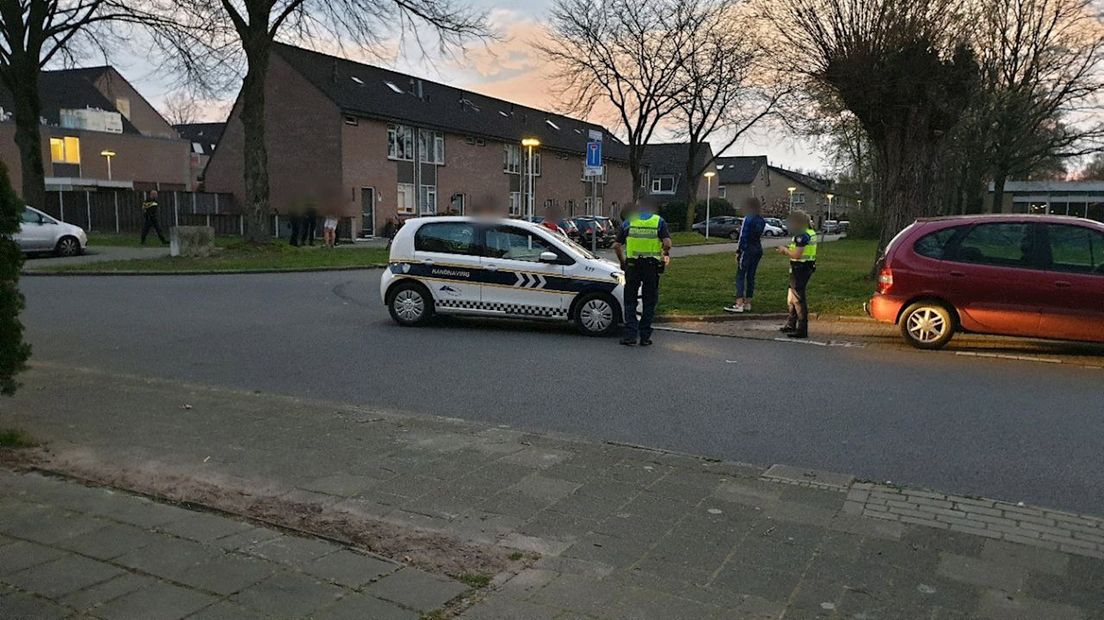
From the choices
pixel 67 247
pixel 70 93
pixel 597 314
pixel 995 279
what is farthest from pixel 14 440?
pixel 70 93

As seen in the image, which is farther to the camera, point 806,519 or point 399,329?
point 399,329

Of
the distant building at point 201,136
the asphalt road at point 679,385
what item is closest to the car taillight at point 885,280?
the asphalt road at point 679,385

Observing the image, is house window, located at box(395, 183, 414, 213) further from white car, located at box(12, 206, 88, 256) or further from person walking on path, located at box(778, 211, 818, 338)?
person walking on path, located at box(778, 211, 818, 338)

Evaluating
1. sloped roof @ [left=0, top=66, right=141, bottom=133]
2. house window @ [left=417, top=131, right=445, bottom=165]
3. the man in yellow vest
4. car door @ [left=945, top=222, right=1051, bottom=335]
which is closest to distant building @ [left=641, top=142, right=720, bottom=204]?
house window @ [left=417, top=131, right=445, bottom=165]

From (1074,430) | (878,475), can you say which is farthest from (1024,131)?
(878,475)

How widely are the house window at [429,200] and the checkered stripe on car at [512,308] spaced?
3180 centimetres

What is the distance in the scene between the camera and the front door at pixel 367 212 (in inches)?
1507

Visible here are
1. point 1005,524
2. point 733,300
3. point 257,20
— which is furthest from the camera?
point 257,20

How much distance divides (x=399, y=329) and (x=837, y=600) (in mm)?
8639

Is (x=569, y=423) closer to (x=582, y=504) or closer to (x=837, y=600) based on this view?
(x=582, y=504)

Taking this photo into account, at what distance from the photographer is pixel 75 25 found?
25.4 meters

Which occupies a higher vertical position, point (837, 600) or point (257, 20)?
point (257, 20)

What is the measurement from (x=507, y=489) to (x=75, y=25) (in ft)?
89.4

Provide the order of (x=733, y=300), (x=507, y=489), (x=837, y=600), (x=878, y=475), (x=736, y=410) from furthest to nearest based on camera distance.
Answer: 1. (x=733, y=300)
2. (x=736, y=410)
3. (x=878, y=475)
4. (x=507, y=489)
5. (x=837, y=600)
